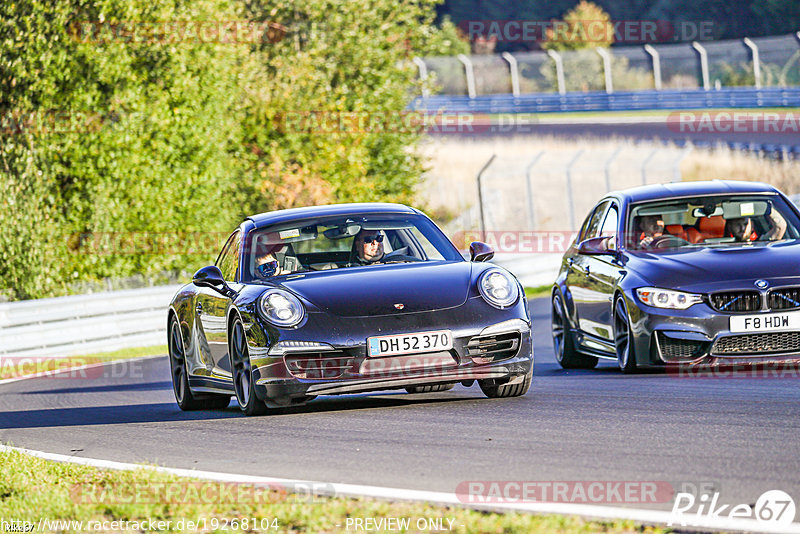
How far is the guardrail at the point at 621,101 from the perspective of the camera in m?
53.2

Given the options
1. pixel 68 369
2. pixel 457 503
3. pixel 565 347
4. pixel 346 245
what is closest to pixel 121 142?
pixel 68 369

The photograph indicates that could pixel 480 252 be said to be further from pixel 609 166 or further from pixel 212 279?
pixel 609 166

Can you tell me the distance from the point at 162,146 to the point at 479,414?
20.2 m

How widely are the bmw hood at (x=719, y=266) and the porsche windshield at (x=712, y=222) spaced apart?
0.35m

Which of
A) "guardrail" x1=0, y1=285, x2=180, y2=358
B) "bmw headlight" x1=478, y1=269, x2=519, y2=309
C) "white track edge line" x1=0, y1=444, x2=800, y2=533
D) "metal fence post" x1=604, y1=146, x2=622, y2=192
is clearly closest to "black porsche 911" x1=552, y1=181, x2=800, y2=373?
"bmw headlight" x1=478, y1=269, x2=519, y2=309

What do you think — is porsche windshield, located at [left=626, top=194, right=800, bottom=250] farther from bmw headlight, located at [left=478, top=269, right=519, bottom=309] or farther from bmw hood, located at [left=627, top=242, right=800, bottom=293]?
bmw headlight, located at [left=478, top=269, right=519, bottom=309]

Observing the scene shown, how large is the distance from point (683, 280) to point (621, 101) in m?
51.6

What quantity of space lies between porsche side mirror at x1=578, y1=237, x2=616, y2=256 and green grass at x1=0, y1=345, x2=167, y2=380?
885 cm

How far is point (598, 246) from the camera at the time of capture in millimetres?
11422

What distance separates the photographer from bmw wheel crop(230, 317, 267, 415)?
9055 mm

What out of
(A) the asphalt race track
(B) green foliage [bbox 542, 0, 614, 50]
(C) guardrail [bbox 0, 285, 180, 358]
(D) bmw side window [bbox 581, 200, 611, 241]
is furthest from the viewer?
(B) green foliage [bbox 542, 0, 614, 50]

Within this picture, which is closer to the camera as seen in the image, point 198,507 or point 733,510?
point 733,510

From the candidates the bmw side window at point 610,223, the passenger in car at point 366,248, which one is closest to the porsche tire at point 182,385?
the passenger in car at point 366,248

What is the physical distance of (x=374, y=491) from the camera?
6117 mm
